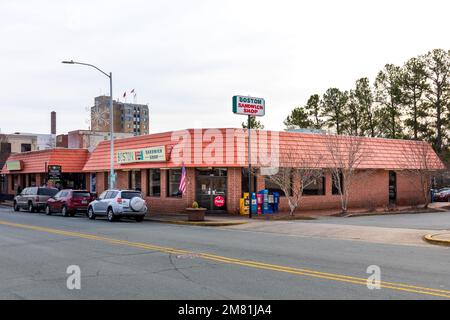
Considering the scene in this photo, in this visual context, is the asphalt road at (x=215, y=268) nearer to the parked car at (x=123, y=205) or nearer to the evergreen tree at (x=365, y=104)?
the parked car at (x=123, y=205)

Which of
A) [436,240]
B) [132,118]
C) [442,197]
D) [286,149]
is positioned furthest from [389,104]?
[132,118]

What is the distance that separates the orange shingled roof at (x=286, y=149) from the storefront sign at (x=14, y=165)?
15329mm

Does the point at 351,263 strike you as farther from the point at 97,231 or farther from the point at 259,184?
the point at 259,184

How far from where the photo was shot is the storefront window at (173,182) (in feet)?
102

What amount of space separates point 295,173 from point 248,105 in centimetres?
501

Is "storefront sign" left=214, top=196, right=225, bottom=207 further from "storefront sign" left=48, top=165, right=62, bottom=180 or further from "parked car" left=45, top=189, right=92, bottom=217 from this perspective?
"storefront sign" left=48, top=165, right=62, bottom=180

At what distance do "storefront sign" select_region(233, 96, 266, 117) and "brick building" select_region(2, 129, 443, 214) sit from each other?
178 cm

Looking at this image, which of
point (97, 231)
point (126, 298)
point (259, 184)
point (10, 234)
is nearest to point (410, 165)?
point (259, 184)

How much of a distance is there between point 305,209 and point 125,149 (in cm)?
1310

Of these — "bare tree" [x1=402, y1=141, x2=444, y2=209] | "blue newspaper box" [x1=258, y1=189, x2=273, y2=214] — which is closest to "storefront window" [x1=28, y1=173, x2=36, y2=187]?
"blue newspaper box" [x1=258, y1=189, x2=273, y2=214]

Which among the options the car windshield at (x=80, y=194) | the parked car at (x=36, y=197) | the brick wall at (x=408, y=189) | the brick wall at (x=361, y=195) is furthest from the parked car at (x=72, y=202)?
the brick wall at (x=408, y=189)

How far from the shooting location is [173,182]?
31.4 meters

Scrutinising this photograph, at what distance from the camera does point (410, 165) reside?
35969 millimetres

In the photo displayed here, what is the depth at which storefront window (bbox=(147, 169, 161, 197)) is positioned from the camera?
32719mm
